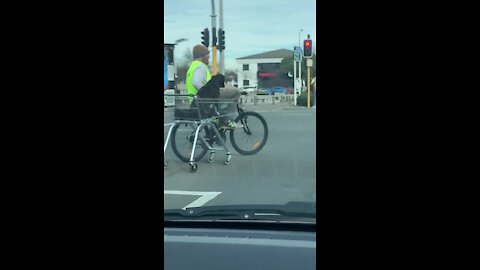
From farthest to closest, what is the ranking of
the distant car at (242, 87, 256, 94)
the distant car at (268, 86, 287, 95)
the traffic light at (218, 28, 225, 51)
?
the distant car at (268, 86, 287, 95)
the distant car at (242, 87, 256, 94)
the traffic light at (218, 28, 225, 51)

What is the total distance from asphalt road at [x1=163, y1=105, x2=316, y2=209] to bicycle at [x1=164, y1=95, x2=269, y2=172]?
114 mm

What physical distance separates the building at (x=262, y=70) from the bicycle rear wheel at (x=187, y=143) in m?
1.57

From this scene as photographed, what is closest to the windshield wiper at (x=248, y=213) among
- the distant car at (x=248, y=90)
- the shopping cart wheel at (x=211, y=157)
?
the shopping cart wheel at (x=211, y=157)

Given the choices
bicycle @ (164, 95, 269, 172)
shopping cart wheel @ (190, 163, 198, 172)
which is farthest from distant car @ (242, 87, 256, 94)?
shopping cart wheel @ (190, 163, 198, 172)

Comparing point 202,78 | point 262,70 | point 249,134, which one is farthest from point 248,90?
point 202,78

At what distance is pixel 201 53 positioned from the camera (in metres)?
8.26

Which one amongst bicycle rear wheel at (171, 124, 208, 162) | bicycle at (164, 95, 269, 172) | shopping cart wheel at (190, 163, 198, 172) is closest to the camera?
shopping cart wheel at (190, 163, 198, 172)

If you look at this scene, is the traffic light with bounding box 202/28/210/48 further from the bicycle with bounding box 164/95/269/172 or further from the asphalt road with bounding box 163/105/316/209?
the asphalt road with bounding box 163/105/316/209

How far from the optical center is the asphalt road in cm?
526

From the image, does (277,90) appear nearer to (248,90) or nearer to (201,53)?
(248,90)

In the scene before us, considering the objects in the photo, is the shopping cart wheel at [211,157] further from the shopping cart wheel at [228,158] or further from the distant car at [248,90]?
the distant car at [248,90]
